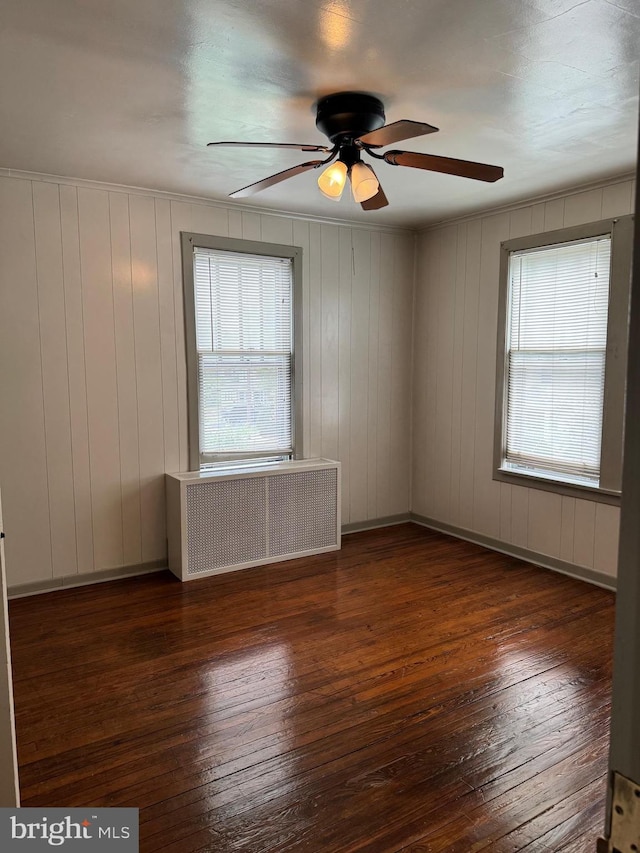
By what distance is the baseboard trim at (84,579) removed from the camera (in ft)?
12.6

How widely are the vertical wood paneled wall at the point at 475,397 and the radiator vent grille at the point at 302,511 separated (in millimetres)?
1135

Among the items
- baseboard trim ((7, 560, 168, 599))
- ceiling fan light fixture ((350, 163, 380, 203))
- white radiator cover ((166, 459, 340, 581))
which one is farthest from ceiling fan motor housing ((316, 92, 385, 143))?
baseboard trim ((7, 560, 168, 599))

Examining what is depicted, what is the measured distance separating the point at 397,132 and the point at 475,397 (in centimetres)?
296

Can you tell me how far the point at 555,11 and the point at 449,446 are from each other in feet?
11.8

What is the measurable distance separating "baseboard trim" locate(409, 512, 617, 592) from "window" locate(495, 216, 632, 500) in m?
0.54

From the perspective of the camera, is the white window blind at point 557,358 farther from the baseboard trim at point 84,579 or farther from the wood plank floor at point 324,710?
the baseboard trim at point 84,579

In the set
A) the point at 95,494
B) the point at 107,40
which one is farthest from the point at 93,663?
the point at 107,40

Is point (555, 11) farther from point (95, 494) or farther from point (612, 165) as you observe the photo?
point (95, 494)

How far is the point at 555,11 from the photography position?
195cm

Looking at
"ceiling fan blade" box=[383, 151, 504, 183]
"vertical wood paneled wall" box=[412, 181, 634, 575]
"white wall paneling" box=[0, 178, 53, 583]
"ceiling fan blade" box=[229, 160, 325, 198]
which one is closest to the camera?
"ceiling fan blade" box=[383, 151, 504, 183]

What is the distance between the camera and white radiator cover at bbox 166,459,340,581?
4117 mm

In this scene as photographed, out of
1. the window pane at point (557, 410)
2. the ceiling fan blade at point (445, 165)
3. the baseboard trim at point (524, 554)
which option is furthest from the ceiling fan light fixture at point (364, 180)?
the baseboard trim at point (524, 554)

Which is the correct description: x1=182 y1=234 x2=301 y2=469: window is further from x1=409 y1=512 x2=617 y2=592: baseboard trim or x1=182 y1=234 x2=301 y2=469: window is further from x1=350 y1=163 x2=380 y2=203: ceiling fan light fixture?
x1=350 y1=163 x2=380 y2=203: ceiling fan light fixture

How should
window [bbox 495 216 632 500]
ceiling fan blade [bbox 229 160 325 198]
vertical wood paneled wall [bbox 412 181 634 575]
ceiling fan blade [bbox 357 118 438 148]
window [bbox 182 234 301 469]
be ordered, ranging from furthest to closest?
window [bbox 182 234 301 469], vertical wood paneled wall [bbox 412 181 634 575], window [bbox 495 216 632 500], ceiling fan blade [bbox 229 160 325 198], ceiling fan blade [bbox 357 118 438 148]
